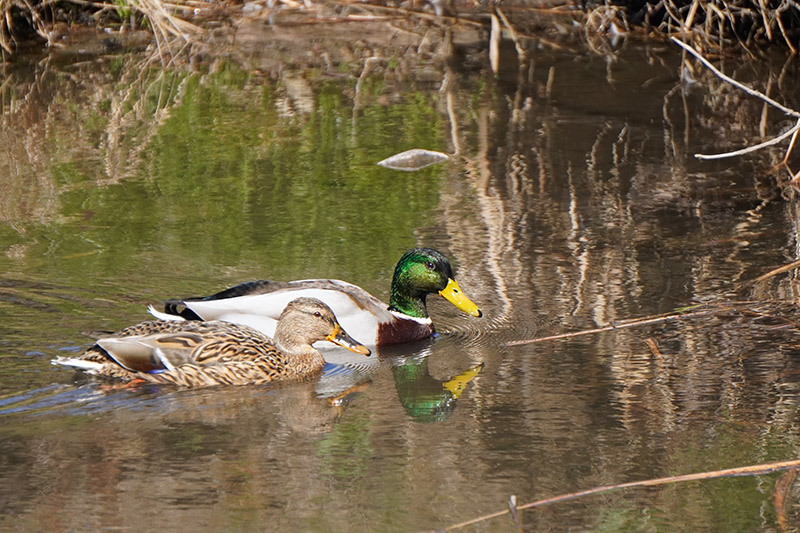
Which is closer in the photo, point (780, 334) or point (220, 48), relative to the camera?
point (780, 334)

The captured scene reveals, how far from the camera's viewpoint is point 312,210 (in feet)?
28.5

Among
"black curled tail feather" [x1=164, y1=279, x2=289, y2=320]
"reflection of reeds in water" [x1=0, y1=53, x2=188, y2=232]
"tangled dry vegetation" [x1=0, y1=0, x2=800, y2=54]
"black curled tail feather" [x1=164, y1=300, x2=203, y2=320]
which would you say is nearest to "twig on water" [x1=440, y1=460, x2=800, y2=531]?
"black curled tail feather" [x1=164, y1=279, x2=289, y2=320]

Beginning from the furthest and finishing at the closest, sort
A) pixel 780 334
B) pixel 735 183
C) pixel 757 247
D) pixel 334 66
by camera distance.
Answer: pixel 334 66, pixel 735 183, pixel 757 247, pixel 780 334

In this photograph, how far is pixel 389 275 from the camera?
7582mm

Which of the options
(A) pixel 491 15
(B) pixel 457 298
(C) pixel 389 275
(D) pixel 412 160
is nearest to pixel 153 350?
(B) pixel 457 298

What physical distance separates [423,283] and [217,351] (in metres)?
1.41

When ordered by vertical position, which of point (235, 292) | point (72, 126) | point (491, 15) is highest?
point (491, 15)

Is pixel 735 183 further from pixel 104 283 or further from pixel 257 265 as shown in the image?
pixel 104 283

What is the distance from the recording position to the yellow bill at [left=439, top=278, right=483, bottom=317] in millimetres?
6832

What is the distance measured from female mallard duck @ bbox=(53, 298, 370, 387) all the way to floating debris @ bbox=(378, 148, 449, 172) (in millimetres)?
3624

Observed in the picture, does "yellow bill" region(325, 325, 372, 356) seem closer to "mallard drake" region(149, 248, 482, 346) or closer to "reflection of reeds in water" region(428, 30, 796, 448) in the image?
"mallard drake" region(149, 248, 482, 346)

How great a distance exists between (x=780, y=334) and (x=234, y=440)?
3001 mm

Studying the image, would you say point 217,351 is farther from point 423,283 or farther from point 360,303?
point 423,283

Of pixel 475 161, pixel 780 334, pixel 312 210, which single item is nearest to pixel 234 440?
pixel 780 334
